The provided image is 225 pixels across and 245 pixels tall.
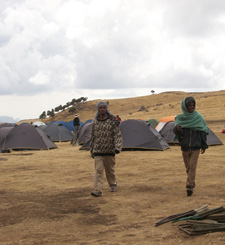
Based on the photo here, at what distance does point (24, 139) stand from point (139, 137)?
624cm

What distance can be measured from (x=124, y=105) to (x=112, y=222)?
80171 millimetres

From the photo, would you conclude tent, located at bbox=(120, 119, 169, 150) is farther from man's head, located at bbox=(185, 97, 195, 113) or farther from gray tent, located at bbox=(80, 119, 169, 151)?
man's head, located at bbox=(185, 97, 195, 113)

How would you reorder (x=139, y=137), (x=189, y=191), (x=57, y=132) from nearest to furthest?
(x=189, y=191), (x=139, y=137), (x=57, y=132)

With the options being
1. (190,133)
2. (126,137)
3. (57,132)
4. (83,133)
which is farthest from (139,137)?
(57,132)

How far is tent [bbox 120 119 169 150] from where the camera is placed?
58.2 feet

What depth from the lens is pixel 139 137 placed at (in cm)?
1798

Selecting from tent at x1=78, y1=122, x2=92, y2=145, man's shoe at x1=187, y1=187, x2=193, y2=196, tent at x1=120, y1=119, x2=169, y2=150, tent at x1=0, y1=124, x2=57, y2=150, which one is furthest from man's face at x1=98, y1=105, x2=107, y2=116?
tent at x1=78, y1=122, x2=92, y2=145

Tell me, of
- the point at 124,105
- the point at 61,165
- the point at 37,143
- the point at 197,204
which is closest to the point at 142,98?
the point at 124,105

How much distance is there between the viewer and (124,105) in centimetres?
8569

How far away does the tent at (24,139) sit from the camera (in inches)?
770

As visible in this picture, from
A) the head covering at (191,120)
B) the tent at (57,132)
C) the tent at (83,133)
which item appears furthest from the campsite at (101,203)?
the tent at (57,132)

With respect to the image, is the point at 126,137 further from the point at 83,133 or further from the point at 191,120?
the point at 191,120

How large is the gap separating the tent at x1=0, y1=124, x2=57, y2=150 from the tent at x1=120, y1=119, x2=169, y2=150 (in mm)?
4725

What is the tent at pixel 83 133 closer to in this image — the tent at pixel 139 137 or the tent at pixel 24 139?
the tent at pixel 24 139
